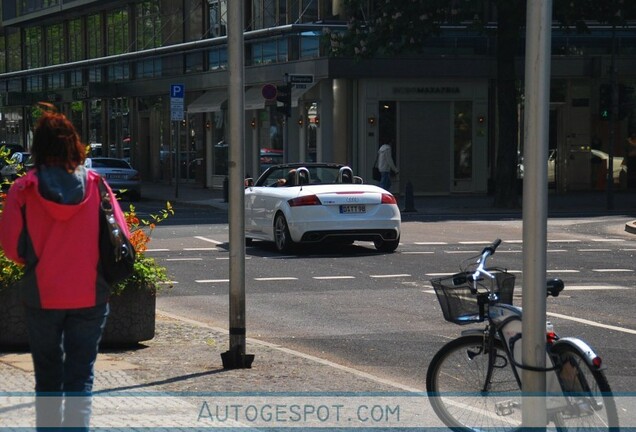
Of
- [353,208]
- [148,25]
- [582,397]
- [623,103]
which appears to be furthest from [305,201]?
[148,25]

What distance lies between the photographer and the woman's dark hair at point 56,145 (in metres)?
5.66

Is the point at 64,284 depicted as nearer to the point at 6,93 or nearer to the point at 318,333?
the point at 318,333

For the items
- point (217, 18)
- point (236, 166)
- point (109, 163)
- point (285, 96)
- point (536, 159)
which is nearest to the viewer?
point (536, 159)

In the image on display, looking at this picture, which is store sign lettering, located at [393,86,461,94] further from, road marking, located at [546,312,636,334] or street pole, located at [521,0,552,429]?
street pole, located at [521,0,552,429]

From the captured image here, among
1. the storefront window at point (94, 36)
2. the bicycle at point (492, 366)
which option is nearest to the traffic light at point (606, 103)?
the bicycle at point (492, 366)

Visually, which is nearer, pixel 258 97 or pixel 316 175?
pixel 316 175

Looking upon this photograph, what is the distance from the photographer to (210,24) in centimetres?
4653

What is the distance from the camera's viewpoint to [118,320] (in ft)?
32.6

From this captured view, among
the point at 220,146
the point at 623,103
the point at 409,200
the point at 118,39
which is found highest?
the point at 118,39

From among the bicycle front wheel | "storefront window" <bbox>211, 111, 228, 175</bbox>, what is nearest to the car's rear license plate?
the bicycle front wheel

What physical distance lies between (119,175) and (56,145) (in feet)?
110

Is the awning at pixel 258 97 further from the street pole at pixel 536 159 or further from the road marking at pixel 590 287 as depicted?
the street pole at pixel 536 159

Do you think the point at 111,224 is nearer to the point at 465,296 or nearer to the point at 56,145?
the point at 56,145

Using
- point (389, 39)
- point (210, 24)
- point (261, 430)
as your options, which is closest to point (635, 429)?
point (261, 430)
